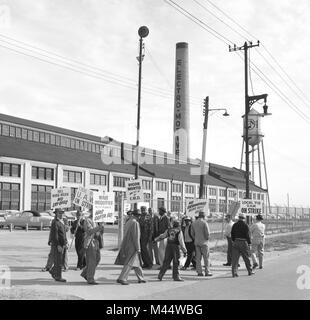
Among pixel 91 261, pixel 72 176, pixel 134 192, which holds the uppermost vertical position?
pixel 72 176

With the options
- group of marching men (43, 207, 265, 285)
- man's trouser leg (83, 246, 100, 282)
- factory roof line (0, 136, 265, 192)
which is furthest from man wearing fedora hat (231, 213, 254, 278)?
factory roof line (0, 136, 265, 192)

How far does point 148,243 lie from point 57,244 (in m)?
3.76

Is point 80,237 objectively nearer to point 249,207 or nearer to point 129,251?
point 129,251

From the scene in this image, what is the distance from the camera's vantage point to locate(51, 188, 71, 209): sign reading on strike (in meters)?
17.6

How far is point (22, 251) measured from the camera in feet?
67.6

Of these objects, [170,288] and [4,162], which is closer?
[170,288]

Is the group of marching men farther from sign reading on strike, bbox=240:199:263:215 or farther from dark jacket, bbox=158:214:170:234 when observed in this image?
sign reading on strike, bbox=240:199:263:215

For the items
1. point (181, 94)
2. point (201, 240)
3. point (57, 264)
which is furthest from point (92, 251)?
point (181, 94)

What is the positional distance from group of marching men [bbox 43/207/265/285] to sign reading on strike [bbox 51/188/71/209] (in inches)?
105

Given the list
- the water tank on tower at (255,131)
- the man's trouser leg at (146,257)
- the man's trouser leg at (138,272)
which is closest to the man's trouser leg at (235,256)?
the man's trouser leg at (146,257)

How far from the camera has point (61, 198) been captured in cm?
1786
